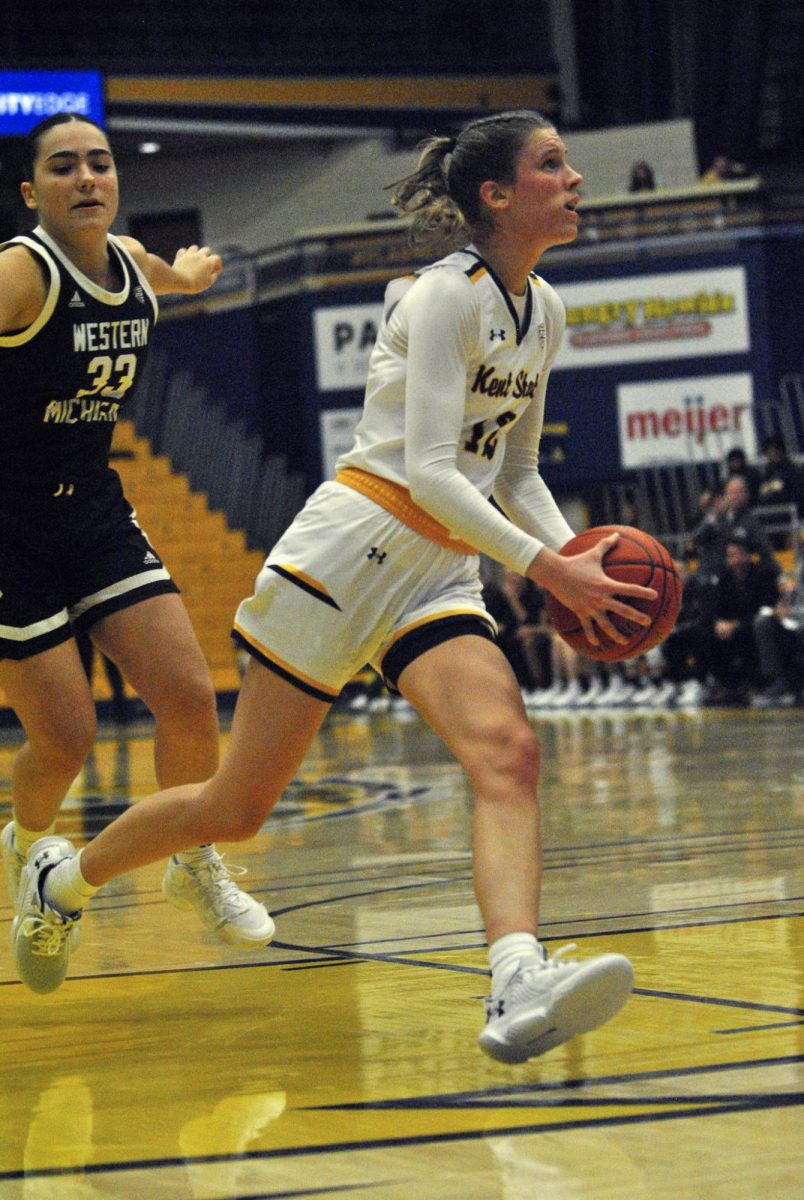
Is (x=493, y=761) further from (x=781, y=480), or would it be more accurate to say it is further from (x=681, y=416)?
(x=681, y=416)

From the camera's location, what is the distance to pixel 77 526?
4.78 m

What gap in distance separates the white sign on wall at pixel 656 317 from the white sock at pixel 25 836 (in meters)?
16.5

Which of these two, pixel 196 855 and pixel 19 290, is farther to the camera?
pixel 196 855

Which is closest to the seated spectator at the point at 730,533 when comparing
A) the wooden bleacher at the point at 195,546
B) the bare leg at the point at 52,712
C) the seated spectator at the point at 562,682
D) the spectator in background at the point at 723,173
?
the seated spectator at the point at 562,682

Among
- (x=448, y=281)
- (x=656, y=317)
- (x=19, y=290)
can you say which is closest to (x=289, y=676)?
(x=448, y=281)

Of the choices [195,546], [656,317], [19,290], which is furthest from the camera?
[195,546]

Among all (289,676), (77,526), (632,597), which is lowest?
(289,676)

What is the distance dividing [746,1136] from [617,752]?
8516 mm

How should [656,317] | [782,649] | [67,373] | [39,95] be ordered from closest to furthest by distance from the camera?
1. [67,373]
2. [782,649]
3. [39,95]
4. [656,317]

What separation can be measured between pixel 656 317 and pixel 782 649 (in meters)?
7.81

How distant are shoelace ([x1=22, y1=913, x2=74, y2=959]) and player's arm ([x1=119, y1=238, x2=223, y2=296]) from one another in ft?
5.46

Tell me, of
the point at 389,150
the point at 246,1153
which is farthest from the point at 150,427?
the point at 246,1153

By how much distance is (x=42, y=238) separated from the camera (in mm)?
4660

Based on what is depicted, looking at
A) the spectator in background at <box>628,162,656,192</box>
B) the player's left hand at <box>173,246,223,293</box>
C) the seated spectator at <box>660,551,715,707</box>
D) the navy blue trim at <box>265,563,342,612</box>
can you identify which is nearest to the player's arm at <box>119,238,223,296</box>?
the player's left hand at <box>173,246,223,293</box>
